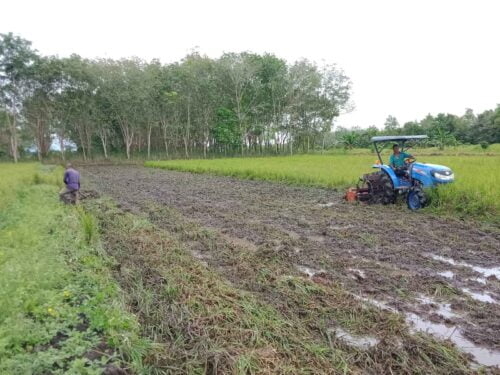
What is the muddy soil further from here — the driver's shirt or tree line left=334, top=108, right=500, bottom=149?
tree line left=334, top=108, right=500, bottom=149

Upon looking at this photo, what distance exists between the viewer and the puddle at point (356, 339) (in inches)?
123

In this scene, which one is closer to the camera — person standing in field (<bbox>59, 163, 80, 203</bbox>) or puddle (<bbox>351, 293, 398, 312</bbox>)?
puddle (<bbox>351, 293, 398, 312</bbox>)

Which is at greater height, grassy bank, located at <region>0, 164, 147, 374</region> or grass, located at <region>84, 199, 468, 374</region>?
grassy bank, located at <region>0, 164, 147, 374</region>

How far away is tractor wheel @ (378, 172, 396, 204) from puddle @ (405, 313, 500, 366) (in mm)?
6191

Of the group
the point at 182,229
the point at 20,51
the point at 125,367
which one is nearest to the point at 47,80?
the point at 20,51

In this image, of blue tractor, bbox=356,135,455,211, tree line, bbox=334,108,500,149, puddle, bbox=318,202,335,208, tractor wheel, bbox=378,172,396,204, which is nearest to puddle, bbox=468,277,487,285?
blue tractor, bbox=356,135,455,211

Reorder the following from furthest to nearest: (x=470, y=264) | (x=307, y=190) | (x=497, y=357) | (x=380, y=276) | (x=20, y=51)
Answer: (x=20, y=51)
(x=307, y=190)
(x=470, y=264)
(x=380, y=276)
(x=497, y=357)

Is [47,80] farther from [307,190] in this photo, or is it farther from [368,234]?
[368,234]

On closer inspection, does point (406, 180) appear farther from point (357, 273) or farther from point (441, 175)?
point (357, 273)

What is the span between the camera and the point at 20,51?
32000mm

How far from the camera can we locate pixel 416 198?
886 centimetres

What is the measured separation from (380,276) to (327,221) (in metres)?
3.37

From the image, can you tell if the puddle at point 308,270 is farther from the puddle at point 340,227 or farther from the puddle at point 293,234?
the puddle at point 340,227

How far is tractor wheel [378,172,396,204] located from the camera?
30.8 ft
